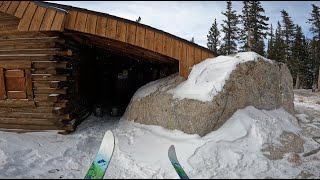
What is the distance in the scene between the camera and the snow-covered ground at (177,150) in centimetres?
643

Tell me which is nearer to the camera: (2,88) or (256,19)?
(2,88)

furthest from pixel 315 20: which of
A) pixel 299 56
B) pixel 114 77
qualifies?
pixel 114 77

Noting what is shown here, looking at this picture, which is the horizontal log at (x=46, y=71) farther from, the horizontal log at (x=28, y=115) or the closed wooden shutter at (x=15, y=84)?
the horizontal log at (x=28, y=115)

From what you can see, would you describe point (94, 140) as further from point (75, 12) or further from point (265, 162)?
point (265, 162)

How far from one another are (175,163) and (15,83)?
21.6 feet

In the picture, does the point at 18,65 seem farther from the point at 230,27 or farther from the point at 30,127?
the point at 230,27

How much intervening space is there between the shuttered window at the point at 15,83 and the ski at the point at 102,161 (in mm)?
3945

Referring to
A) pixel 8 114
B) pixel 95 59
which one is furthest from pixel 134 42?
pixel 95 59

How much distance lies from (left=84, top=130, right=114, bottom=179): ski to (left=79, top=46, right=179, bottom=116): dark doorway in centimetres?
709

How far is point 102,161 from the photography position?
6707mm

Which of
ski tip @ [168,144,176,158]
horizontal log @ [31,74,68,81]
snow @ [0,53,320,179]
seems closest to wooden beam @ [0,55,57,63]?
horizontal log @ [31,74,68,81]

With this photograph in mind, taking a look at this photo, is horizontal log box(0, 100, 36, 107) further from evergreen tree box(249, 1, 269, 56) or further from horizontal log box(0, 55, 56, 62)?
evergreen tree box(249, 1, 269, 56)

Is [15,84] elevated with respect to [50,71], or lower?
lower

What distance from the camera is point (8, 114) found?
392 inches
